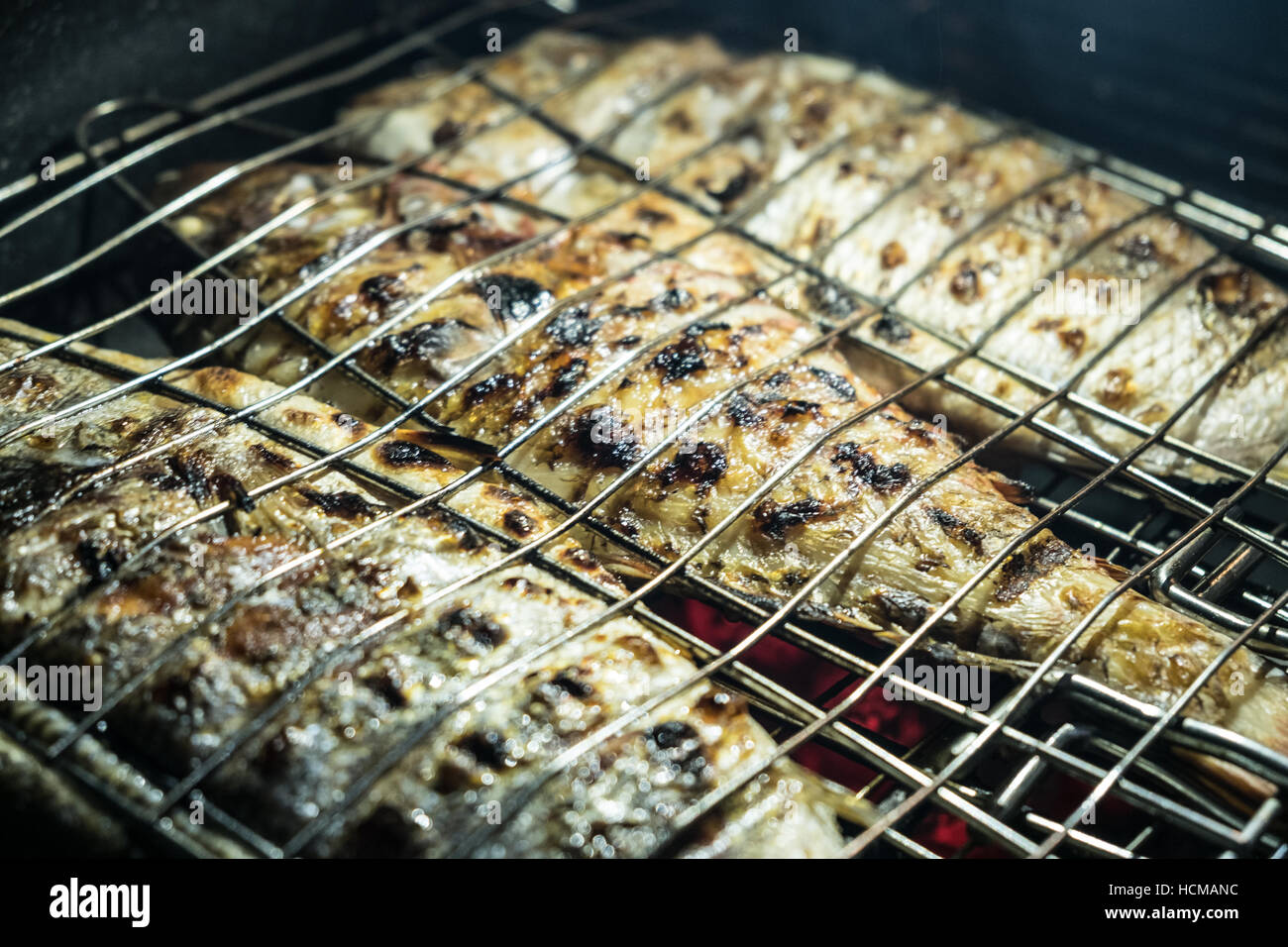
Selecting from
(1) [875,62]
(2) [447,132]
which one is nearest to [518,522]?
(2) [447,132]

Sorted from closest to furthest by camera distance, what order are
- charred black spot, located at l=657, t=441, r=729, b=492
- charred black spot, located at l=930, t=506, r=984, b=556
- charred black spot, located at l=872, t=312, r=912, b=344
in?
charred black spot, located at l=930, t=506, r=984, b=556, charred black spot, located at l=657, t=441, r=729, b=492, charred black spot, located at l=872, t=312, r=912, b=344

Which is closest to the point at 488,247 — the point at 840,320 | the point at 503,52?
the point at 840,320

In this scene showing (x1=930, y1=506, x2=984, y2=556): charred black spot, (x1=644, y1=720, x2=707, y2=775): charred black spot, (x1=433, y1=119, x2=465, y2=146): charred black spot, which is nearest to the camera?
(x1=644, y1=720, x2=707, y2=775): charred black spot

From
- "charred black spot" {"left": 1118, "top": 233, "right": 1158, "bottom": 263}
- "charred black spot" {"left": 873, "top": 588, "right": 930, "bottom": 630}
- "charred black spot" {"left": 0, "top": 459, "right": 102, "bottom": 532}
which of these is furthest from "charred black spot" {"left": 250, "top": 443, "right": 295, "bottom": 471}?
"charred black spot" {"left": 1118, "top": 233, "right": 1158, "bottom": 263}

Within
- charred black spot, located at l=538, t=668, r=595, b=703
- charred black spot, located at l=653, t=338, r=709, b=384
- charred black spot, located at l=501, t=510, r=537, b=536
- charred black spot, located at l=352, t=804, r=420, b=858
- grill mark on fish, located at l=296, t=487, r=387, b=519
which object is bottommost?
charred black spot, located at l=352, t=804, r=420, b=858

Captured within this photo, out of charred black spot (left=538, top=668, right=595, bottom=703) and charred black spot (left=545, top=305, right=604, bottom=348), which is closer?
charred black spot (left=538, top=668, right=595, bottom=703)

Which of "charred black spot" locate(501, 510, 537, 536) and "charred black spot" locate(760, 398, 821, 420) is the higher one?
"charred black spot" locate(760, 398, 821, 420)

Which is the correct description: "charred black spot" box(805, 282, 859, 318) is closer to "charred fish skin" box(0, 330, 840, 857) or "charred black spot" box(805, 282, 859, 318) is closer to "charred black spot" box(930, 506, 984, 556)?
"charred black spot" box(930, 506, 984, 556)

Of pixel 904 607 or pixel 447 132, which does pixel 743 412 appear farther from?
pixel 447 132
